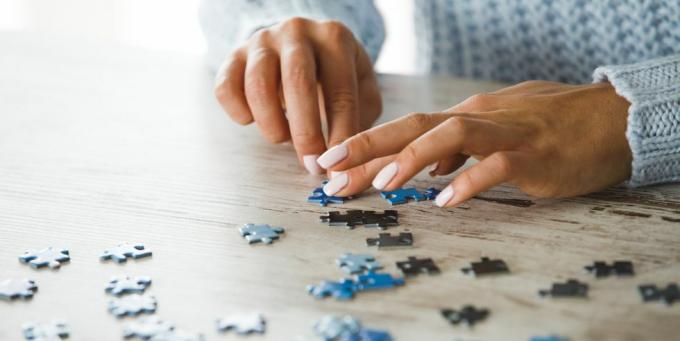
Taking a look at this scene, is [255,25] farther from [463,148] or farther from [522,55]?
[463,148]

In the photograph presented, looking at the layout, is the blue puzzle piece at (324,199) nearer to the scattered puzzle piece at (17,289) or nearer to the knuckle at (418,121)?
the knuckle at (418,121)

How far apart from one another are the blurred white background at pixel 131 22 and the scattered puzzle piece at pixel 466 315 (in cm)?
355

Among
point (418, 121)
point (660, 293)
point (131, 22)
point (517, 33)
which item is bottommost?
point (660, 293)

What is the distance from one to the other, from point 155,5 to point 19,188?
10.8ft

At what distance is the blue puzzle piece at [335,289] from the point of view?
1.06 metres

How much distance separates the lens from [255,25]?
6.69ft

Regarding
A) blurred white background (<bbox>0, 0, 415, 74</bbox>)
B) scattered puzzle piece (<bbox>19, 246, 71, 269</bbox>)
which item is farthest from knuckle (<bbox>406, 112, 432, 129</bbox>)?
blurred white background (<bbox>0, 0, 415, 74</bbox>)

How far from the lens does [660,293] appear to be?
105 centimetres

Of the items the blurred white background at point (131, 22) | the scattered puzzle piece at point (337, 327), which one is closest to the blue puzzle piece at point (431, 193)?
the scattered puzzle piece at point (337, 327)

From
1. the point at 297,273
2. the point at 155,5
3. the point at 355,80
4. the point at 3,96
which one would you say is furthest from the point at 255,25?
the point at 155,5

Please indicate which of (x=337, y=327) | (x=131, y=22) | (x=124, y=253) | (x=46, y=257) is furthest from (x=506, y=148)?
(x=131, y=22)

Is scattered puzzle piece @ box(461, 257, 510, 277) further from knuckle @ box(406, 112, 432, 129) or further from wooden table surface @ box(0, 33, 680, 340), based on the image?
knuckle @ box(406, 112, 432, 129)

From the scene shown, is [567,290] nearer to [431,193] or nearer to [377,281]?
[377,281]

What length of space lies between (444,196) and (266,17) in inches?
36.3
